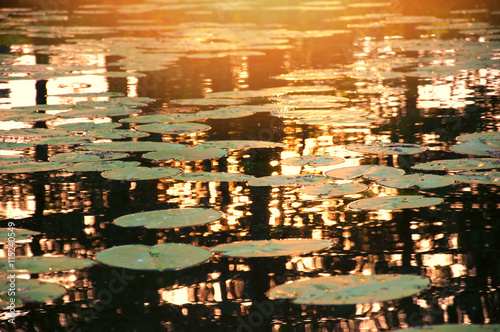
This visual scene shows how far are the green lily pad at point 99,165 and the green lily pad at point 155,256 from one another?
1.45 meters

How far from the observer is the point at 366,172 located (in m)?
4.25

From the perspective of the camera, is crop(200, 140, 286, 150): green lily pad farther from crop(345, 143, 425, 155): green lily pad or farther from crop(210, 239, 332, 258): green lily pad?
crop(210, 239, 332, 258): green lily pad

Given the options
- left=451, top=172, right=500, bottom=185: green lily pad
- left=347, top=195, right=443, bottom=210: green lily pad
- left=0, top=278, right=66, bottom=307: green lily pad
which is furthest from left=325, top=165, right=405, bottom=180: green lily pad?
left=0, top=278, right=66, bottom=307: green lily pad

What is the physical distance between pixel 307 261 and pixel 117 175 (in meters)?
1.71

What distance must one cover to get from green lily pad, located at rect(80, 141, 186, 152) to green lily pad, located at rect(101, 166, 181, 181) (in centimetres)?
54

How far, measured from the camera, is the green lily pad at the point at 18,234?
3311mm

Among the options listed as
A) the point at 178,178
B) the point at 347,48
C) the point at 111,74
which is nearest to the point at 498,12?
the point at 347,48

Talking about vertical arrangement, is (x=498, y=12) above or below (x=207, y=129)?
above

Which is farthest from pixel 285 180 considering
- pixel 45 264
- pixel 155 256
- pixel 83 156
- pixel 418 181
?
pixel 45 264

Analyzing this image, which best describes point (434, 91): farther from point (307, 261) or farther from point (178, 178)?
point (307, 261)

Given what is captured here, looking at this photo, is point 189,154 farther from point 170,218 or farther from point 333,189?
point 170,218

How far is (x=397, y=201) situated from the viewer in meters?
3.65

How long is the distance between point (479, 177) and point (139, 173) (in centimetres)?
189

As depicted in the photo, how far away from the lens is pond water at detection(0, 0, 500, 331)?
261 centimetres
